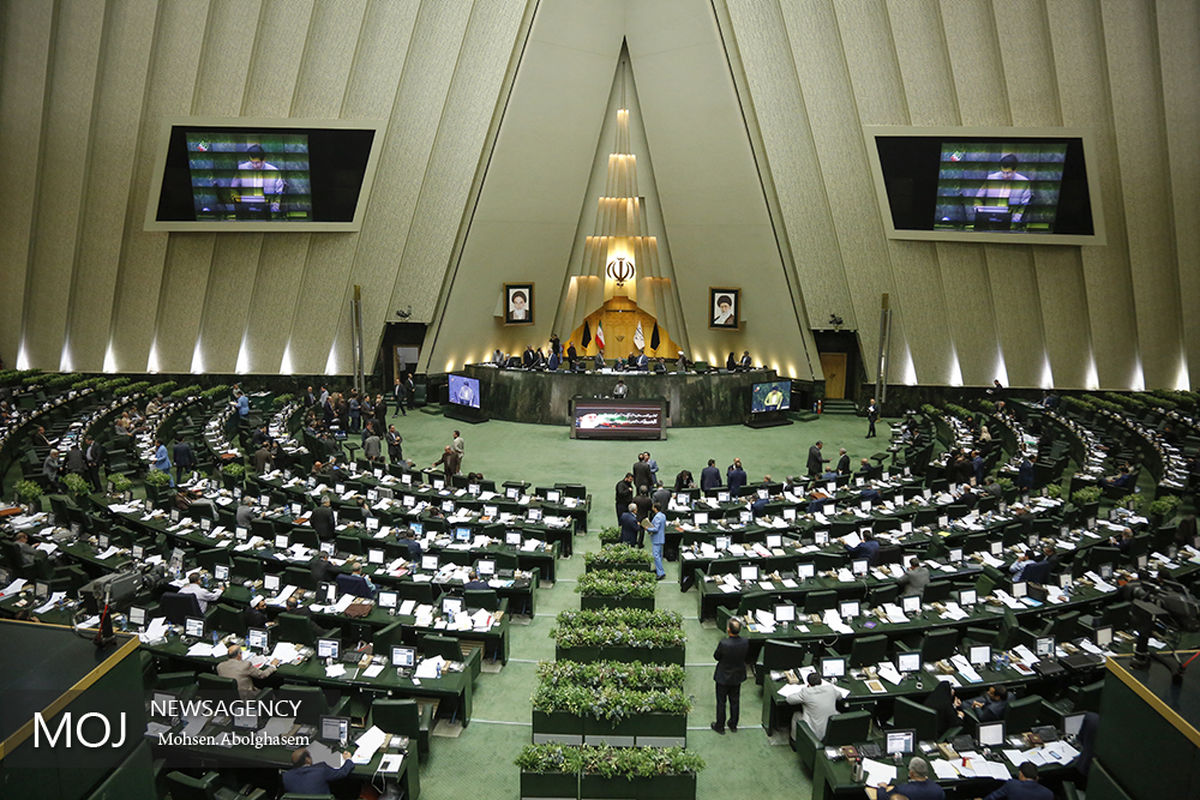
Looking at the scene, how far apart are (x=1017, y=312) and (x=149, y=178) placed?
30.7 m

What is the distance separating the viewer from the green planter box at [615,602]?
404 inches

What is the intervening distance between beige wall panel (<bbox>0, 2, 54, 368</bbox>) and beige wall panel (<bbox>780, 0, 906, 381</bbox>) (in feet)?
78.2

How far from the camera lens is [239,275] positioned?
2706 centimetres

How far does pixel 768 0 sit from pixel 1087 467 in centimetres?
1695

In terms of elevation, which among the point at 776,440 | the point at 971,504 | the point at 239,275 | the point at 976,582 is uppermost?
the point at 239,275

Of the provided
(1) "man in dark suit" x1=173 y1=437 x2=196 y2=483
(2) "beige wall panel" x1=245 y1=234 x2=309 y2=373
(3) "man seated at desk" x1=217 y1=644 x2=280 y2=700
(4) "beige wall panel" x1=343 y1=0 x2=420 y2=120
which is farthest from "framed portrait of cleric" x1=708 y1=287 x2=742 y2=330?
(3) "man seated at desk" x1=217 y1=644 x2=280 y2=700

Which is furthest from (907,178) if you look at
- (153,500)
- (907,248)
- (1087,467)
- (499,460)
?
(153,500)

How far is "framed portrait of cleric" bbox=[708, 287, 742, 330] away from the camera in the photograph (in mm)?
29453

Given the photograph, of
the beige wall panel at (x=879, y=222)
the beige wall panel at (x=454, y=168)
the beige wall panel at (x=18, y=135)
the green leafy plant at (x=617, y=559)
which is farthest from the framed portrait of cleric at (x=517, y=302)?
the green leafy plant at (x=617, y=559)

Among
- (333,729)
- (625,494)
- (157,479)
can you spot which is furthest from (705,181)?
(333,729)

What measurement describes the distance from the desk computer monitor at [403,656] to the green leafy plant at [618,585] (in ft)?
8.89

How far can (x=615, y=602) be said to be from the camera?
33.8ft

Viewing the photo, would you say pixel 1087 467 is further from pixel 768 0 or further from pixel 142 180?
pixel 142 180

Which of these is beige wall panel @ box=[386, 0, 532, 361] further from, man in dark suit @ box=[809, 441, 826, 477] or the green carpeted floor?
man in dark suit @ box=[809, 441, 826, 477]
